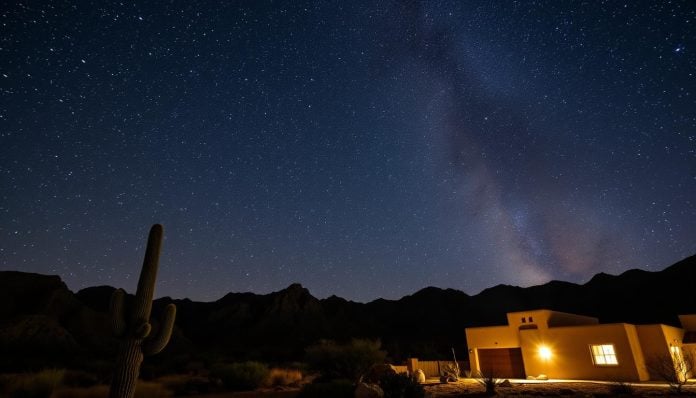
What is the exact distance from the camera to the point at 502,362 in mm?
21141

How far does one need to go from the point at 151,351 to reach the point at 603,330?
18.8 m

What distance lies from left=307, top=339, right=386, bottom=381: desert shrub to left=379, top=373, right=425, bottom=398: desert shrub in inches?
290

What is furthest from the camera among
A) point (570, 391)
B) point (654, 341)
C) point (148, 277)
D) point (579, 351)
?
point (579, 351)

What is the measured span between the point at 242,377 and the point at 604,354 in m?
16.3

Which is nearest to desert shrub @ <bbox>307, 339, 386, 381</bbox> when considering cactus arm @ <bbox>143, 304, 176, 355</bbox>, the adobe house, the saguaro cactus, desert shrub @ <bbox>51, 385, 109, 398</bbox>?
the adobe house

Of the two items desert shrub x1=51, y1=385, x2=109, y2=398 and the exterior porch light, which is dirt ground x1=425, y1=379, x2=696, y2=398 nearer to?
the exterior porch light

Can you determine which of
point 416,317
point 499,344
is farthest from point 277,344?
point 499,344

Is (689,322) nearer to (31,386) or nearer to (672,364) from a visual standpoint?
(672,364)

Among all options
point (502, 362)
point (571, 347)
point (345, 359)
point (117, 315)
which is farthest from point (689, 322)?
point (117, 315)

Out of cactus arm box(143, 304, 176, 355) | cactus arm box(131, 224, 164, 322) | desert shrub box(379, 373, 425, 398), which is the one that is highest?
cactus arm box(131, 224, 164, 322)

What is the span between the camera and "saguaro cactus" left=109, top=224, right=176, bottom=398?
8.63 metres

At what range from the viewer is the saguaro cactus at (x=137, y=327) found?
8.63 m

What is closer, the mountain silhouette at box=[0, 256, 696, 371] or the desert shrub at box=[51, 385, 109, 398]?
the desert shrub at box=[51, 385, 109, 398]

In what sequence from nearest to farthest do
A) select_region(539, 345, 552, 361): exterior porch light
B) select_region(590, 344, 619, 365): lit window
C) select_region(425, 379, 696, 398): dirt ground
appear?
select_region(425, 379, 696, 398): dirt ground < select_region(590, 344, 619, 365): lit window < select_region(539, 345, 552, 361): exterior porch light
